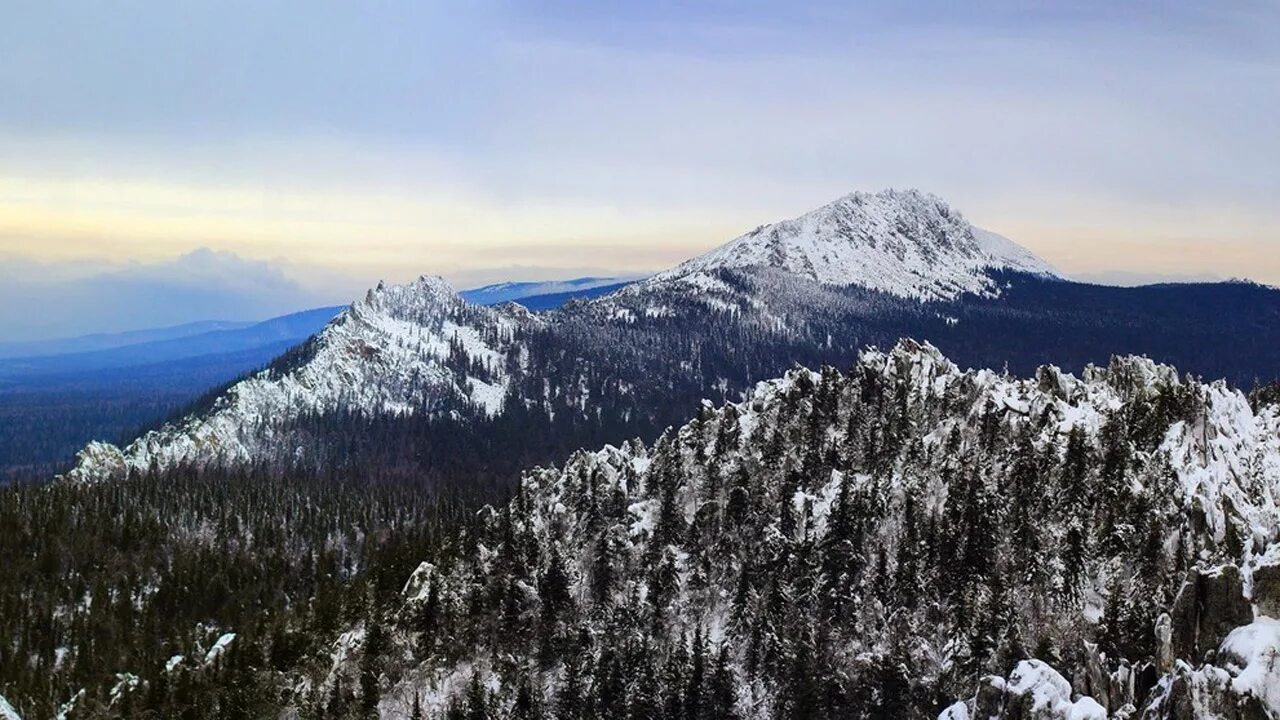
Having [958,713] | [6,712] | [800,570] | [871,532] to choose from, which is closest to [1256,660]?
[958,713]

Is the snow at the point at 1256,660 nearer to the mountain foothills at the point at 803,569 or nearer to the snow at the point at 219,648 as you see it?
the mountain foothills at the point at 803,569

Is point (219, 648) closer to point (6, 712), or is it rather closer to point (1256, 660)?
point (6, 712)

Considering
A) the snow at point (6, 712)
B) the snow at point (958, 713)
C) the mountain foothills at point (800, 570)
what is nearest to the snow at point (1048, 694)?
the snow at point (958, 713)

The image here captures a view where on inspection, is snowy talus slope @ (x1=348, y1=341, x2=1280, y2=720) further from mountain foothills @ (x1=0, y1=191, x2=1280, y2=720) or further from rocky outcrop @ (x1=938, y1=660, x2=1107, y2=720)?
rocky outcrop @ (x1=938, y1=660, x2=1107, y2=720)

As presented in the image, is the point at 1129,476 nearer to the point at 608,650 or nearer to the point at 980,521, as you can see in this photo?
the point at 980,521

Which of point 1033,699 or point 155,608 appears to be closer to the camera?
point 1033,699

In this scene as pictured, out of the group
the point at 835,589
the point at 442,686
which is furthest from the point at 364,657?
the point at 835,589
